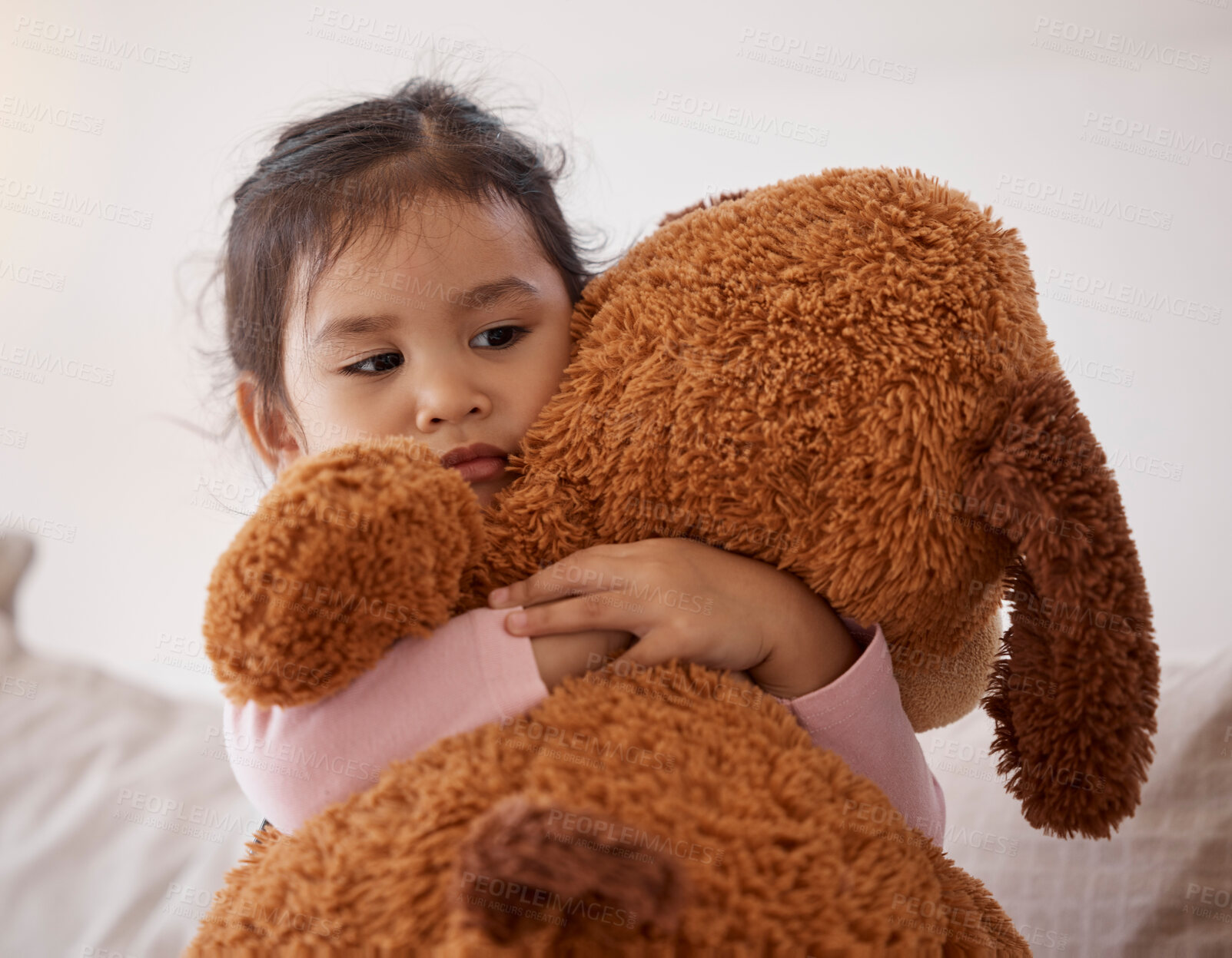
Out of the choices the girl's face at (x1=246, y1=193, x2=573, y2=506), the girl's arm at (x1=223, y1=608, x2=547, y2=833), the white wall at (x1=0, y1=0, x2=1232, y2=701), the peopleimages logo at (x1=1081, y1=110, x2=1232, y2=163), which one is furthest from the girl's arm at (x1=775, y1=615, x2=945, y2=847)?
the peopleimages logo at (x1=1081, y1=110, x2=1232, y2=163)

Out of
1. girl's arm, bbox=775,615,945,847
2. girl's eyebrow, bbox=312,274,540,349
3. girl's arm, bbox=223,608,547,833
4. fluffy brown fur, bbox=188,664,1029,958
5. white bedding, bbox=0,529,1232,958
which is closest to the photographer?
fluffy brown fur, bbox=188,664,1029,958

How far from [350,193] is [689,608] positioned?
548 mm

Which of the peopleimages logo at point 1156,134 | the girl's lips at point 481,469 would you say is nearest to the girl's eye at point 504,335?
the girl's lips at point 481,469

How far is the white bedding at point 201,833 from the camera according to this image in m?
0.99

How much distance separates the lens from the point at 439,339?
0.87 m

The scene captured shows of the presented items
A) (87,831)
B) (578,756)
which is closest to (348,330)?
(578,756)

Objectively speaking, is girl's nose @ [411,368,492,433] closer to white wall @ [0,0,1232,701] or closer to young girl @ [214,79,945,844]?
young girl @ [214,79,945,844]

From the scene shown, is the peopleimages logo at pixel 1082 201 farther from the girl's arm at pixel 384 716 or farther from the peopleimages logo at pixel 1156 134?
the girl's arm at pixel 384 716

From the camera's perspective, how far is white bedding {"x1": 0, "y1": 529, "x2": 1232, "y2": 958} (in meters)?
0.99

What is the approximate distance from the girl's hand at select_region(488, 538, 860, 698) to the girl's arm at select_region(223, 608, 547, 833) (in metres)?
0.04

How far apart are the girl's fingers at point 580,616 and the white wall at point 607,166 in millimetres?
1069

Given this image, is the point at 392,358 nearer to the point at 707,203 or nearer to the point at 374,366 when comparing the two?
the point at 374,366

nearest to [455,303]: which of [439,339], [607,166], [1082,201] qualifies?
[439,339]

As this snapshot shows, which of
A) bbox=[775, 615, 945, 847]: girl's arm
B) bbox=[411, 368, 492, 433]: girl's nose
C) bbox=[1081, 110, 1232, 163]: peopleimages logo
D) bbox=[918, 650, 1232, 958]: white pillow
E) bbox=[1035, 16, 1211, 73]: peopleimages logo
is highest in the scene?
bbox=[1035, 16, 1211, 73]: peopleimages logo
